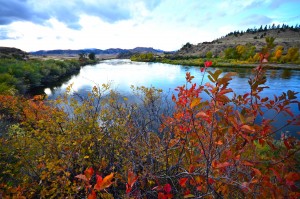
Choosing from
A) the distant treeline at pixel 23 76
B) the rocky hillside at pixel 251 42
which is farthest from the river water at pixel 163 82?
the rocky hillside at pixel 251 42

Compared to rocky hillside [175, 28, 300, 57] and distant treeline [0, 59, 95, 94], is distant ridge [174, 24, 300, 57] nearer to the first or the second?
rocky hillside [175, 28, 300, 57]

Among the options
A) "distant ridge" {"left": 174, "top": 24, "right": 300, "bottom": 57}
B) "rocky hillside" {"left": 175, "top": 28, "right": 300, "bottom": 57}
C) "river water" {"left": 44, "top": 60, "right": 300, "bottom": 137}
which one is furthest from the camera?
"distant ridge" {"left": 174, "top": 24, "right": 300, "bottom": 57}

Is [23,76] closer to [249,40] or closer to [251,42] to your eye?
[251,42]

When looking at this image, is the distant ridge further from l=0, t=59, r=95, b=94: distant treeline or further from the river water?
l=0, t=59, r=95, b=94: distant treeline

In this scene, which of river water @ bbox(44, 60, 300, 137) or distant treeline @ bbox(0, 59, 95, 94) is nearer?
distant treeline @ bbox(0, 59, 95, 94)

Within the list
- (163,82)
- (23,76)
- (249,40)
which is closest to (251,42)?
(249,40)

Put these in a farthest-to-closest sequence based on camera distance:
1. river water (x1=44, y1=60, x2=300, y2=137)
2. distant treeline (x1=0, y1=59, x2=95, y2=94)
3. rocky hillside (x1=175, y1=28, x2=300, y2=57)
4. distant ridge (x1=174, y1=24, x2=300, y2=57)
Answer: distant ridge (x1=174, y1=24, x2=300, y2=57) < rocky hillside (x1=175, y1=28, x2=300, y2=57) < river water (x1=44, y1=60, x2=300, y2=137) < distant treeline (x1=0, y1=59, x2=95, y2=94)

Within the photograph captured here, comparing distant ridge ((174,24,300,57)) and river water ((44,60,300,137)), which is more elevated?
distant ridge ((174,24,300,57))

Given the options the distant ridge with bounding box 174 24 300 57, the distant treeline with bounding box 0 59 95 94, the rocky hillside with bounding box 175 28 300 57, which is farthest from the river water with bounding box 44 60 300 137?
the distant ridge with bounding box 174 24 300 57

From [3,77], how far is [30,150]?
24.0 m

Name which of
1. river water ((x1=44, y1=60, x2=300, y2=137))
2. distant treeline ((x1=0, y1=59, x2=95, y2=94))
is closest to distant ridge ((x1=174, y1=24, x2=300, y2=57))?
river water ((x1=44, y1=60, x2=300, y2=137))

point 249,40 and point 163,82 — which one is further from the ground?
point 249,40

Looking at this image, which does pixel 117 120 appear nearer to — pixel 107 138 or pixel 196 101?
pixel 107 138

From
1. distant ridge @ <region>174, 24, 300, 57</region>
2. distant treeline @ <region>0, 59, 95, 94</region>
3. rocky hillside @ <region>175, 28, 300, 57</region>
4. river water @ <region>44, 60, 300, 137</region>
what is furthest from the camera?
distant ridge @ <region>174, 24, 300, 57</region>
